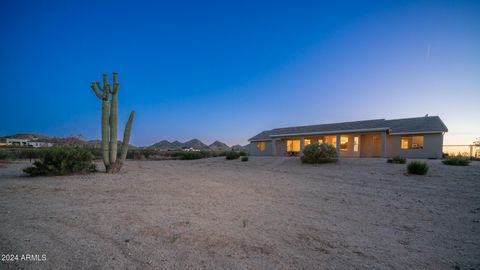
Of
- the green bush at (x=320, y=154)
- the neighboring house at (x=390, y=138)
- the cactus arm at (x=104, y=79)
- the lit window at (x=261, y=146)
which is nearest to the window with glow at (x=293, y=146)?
the neighboring house at (x=390, y=138)

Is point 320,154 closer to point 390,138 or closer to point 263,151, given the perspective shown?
point 390,138

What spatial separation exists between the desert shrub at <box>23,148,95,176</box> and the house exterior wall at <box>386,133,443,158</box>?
929 inches

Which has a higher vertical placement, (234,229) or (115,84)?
(115,84)

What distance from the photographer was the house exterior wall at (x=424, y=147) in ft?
52.4

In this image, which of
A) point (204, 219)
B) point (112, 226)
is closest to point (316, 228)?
point (204, 219)

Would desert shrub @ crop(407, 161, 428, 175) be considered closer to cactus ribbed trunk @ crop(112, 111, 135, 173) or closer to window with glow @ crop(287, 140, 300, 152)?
cactus ribbed trunk @ crop(112, 111, 135, 173)

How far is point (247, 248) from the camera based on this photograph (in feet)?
8.42

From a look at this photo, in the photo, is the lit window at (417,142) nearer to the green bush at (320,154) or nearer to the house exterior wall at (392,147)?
the house exterior wall at (392,147)

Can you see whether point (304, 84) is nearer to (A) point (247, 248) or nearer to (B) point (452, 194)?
(B) point (452, 194)

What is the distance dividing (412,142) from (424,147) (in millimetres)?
929

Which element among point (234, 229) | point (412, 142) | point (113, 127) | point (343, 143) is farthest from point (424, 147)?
point (113, 127)

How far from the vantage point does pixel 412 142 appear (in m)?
17.3

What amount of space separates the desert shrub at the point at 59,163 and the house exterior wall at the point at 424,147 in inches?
929

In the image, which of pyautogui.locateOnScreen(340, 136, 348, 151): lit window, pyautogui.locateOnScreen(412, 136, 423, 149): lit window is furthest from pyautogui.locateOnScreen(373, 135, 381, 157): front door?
pyautogui.locateOnScreen(412, 136, 423, 149): lit window
